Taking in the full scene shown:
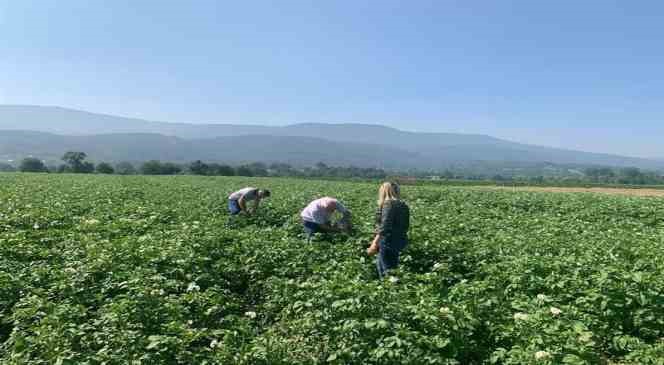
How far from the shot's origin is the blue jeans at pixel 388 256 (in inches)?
283

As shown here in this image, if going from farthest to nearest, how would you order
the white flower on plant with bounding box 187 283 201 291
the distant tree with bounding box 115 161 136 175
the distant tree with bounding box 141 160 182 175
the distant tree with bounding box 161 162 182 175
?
the distant tree with bounding box 115 161 136 175, the distant tree with bounding box 161 162 182 175, the distant tree with bounding box 141 160 182 175, the white flower on plant with bounding box 187 283 201 291

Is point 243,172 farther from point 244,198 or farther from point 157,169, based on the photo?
point 244,198

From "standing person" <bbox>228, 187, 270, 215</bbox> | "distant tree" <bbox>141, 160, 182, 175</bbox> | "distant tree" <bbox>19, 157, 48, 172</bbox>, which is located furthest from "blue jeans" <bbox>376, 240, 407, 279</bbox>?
"distant tree" <bbox>19, 157, 48, 172</bbox>

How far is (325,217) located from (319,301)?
4.15 m

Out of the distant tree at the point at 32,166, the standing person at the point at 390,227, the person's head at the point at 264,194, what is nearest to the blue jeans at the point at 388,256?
the standing person at the point at 390,227

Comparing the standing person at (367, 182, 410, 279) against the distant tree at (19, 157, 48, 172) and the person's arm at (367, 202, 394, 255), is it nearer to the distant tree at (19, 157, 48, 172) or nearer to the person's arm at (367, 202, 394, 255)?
the person's arm at (367, 202, 394, 255)

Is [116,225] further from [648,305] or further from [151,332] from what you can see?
[648,305]

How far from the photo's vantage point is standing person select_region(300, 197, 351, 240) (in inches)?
350

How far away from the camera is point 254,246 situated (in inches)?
325

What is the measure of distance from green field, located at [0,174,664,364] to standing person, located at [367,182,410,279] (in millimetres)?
473

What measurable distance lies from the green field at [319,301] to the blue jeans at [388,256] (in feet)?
1.33

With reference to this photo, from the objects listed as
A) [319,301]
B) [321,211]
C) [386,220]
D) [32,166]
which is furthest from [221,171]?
[319,301]

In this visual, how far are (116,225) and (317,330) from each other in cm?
738

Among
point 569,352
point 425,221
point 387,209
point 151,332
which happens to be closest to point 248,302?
point 151,332
